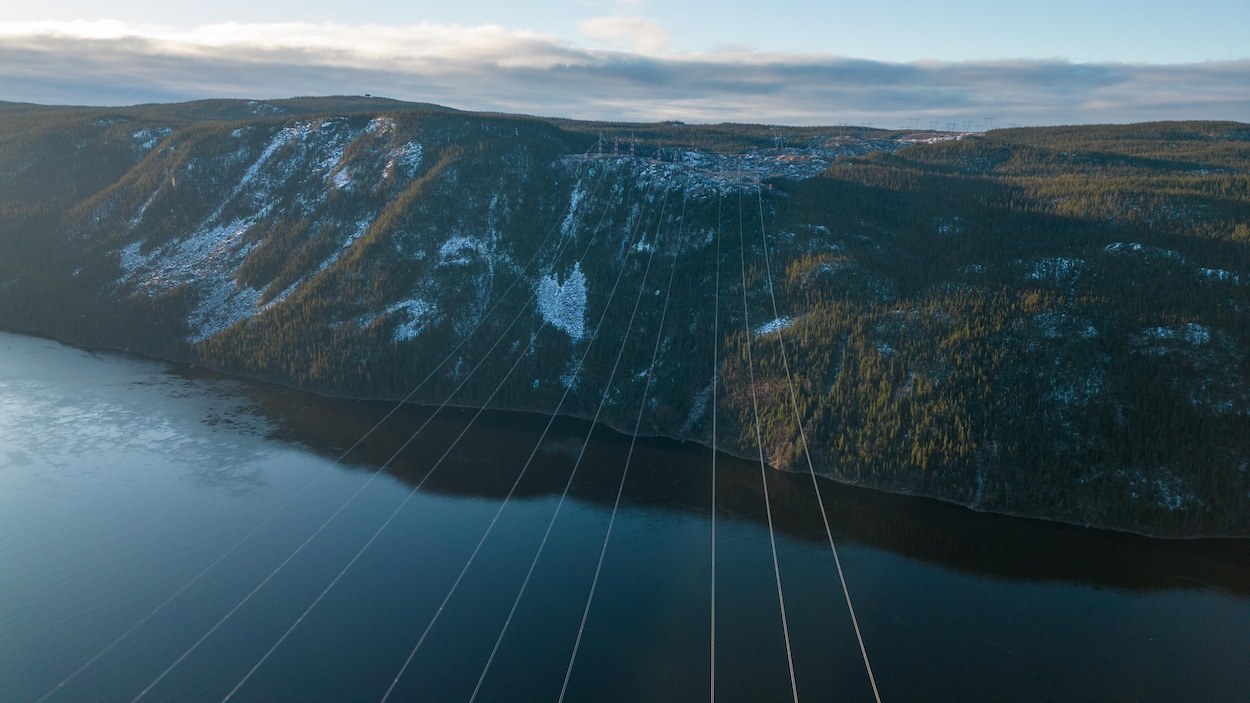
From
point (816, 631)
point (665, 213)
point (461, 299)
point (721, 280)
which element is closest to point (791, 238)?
point (721, 280)

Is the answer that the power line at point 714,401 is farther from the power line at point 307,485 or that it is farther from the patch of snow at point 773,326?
the power line at point 307,485

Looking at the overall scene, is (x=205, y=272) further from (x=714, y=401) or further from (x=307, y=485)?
(x=714, y=401)

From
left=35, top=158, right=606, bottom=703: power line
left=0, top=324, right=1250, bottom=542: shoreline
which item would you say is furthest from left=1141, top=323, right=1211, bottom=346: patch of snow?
left=35, top=158, right=606, bottom=703: power line

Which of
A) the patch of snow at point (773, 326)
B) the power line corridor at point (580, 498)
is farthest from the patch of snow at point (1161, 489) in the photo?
the patch of snow at point (773, 326)

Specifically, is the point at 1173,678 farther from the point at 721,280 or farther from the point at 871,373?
the point at 721,280

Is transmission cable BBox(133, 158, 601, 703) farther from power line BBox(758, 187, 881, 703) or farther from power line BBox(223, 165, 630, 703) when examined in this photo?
power line BBox(758, 187, 881, 703)

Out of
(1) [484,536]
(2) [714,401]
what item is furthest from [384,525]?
(2) [714,401]
